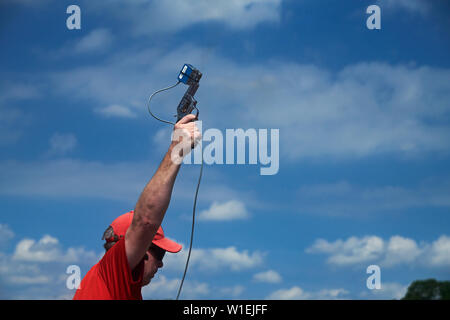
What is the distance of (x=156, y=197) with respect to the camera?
507 centimetres

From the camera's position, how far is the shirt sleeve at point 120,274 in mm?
5320

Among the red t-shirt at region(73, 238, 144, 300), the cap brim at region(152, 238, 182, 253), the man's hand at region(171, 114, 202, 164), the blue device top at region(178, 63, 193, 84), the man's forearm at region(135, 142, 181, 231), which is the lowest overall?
the red t-shirt at region(73, 238, 144, 300)

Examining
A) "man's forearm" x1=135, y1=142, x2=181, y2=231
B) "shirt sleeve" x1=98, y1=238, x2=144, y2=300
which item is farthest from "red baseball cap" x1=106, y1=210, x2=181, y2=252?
"man's forearm" x1=135, y1=142, x2=181, y2=231

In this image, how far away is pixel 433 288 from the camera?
9581 centimetres

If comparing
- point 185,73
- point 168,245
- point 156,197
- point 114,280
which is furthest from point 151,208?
point 185,73

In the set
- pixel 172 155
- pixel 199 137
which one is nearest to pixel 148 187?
pixel 172 155

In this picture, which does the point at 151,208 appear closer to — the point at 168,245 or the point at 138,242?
the point at 138,242

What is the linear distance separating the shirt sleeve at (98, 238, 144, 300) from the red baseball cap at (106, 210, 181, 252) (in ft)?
1.76

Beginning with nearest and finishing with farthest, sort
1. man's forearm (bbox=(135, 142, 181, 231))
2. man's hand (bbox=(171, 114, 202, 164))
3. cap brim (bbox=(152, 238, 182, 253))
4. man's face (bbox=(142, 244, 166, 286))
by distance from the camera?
man's forearm (bbox=(135, 142, 181, 231)), man's hand (bbox=(171, 114, 202, 164)), man's face (bbox=(142, 244, 166, 286)), cap brim (bbox=(152, 238, 182, 253))

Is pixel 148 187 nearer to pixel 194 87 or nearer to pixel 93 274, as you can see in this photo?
pixel 93 274

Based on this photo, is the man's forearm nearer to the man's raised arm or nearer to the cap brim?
the man's raised arm

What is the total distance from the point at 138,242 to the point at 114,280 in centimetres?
56

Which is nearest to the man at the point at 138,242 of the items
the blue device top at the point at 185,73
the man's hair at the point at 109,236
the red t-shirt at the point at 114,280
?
the red t-shirt at the point at 114,280

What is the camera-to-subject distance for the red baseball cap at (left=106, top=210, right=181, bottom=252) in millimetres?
6023
